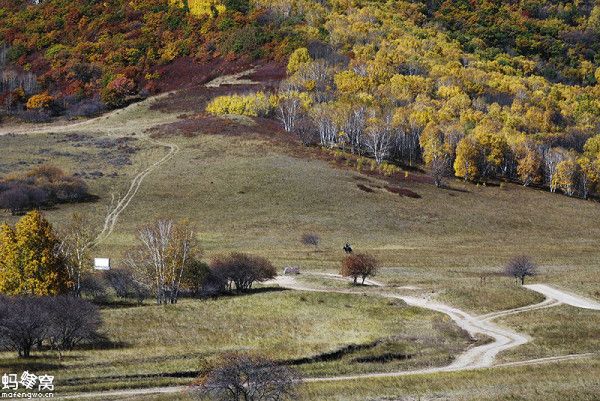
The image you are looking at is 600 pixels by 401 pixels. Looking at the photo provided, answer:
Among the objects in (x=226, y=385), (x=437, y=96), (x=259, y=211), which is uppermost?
(x=437, y=96)

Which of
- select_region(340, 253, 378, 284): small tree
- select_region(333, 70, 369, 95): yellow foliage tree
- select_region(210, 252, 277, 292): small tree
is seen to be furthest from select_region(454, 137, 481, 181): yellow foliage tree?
select_region(210, 252, 277, 292): small tree

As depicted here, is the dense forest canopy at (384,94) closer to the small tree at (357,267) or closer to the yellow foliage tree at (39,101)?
the yellow foliage tree at (39,101)

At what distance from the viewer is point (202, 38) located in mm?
196500

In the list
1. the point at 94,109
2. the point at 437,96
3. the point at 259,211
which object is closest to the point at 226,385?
the point at 259,211

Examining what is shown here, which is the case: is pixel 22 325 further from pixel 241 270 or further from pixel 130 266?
pixel 241 270

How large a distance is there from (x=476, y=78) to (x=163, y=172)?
92079 millimetres

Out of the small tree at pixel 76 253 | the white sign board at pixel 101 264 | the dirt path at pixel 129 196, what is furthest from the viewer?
the dirt path at pixel 129 196

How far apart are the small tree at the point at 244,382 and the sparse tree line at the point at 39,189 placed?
6994 centimetres

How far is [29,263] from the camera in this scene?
49344 millimetres

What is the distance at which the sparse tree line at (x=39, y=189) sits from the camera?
8988cm

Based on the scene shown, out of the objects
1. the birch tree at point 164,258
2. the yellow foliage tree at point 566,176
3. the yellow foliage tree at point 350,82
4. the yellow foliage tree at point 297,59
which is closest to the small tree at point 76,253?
the birch tree at point 164,258

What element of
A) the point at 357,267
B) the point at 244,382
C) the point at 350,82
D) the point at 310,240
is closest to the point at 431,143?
the point at 350,82

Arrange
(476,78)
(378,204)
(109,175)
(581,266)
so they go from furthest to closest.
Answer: (476,78) < (109,175) < (378,204) < (581,266)

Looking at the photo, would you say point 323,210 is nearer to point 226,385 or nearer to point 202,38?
point 226,385
